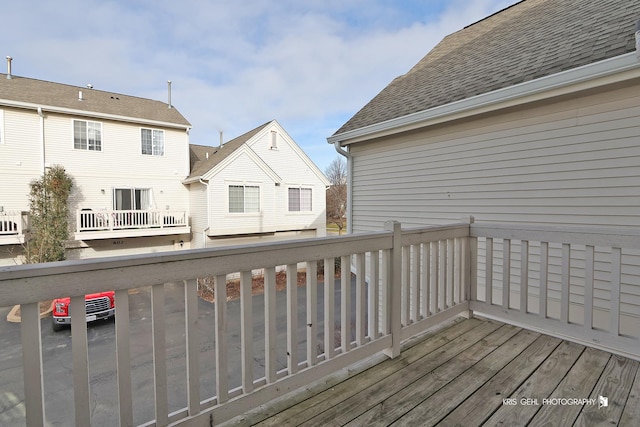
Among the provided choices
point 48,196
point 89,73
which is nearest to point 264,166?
point 48,196

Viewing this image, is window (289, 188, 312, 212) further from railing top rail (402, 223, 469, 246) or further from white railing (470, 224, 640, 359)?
railing top rail (402, 223, 469, 246)

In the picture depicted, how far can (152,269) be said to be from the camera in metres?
1.32

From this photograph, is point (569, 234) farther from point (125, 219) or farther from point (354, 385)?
point (125, 219)

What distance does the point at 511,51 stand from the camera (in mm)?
4758

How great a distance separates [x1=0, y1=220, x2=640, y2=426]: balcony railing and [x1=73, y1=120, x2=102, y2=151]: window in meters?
12.1

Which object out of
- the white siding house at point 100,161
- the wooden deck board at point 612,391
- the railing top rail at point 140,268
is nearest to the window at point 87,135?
the white siding house at point 100,161

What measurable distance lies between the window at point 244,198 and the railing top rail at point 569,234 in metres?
10.9

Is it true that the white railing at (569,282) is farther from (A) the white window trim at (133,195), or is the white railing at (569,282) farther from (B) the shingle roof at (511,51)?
(A) the white window trim at (133,195)

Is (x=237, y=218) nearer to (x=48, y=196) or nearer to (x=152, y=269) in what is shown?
(x=48, y=196)

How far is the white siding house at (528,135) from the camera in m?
3.31

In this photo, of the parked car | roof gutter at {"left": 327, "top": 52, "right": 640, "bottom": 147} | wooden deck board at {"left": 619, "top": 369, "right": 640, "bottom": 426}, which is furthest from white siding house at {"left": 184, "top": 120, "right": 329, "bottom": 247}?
wooden deck board at {"left": 619, "top": 369, "right": 640, "bottom": 426}

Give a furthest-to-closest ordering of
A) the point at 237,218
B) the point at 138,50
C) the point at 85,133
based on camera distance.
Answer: the point at 237,218, the point at 85,133, the point at 138,50

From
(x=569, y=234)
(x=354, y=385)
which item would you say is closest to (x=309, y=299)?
(x=354, y=385)

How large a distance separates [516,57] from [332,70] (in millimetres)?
8494
